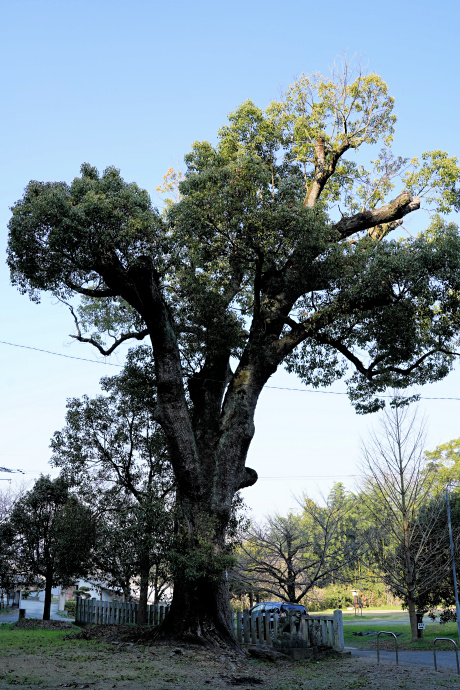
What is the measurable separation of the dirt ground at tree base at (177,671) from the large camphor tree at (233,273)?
1276 mm

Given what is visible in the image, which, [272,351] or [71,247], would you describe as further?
[272,351]

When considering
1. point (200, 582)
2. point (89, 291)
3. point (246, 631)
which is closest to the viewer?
point (200, 582)

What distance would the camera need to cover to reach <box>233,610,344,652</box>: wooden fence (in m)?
14.2

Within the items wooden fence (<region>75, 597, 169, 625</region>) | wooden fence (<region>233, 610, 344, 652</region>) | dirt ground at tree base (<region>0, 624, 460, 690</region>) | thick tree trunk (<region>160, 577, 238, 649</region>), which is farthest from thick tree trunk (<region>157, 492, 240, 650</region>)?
wooden fence (<region>75, 597, 169, 625</region>)

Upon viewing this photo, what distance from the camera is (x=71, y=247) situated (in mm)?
12773

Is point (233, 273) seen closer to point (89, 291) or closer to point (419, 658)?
point (89, 291)

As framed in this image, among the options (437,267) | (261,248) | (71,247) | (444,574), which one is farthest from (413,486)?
(71,247)

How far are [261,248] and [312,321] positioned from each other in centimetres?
216

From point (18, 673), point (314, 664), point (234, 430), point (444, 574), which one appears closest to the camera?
point (18, 673)

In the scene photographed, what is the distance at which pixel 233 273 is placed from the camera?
15875mm

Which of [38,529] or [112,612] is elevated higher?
[38,529]

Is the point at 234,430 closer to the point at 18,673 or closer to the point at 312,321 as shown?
the point at 312,321

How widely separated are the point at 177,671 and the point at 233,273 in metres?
9.48

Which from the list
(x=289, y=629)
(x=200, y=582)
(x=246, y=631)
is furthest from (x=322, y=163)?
(x=246, y=631)
